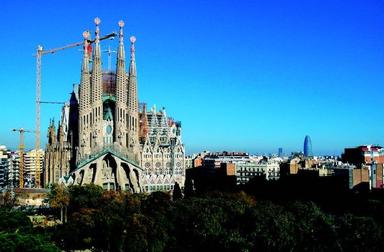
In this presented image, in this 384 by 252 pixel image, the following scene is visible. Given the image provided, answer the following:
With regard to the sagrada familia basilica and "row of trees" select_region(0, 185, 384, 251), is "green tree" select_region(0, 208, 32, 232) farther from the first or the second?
the sagrada familia basilica

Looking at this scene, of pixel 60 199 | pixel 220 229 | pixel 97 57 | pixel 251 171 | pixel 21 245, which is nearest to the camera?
pixel 21 245

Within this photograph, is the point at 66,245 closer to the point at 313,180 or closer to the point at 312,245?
the point at 312,245

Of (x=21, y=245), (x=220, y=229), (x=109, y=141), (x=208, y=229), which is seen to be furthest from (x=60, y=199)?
(x=109, y=141)

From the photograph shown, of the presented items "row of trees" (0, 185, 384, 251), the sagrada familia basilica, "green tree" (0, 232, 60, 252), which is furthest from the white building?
"green tree" (0, 232, 60, 252)

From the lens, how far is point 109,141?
106m

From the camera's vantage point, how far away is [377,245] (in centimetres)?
3722

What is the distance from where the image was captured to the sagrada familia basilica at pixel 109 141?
10069cm

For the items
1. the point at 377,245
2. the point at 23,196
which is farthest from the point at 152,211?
the point at 23,196

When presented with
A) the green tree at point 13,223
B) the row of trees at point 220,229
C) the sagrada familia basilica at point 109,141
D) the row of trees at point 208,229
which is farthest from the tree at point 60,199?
the sagrada familia basilica at point 109,141

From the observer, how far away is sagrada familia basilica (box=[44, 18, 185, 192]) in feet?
330

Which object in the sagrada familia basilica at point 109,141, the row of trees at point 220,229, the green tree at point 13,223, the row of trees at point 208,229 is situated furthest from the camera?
the sagrada familia basilica at point 109,141

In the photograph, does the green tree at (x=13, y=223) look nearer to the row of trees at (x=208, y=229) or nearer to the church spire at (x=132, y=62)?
the row of trees at (x=208, y=229)

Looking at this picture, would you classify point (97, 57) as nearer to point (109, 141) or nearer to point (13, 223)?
point (109, 141)

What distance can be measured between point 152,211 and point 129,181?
51.1 m
